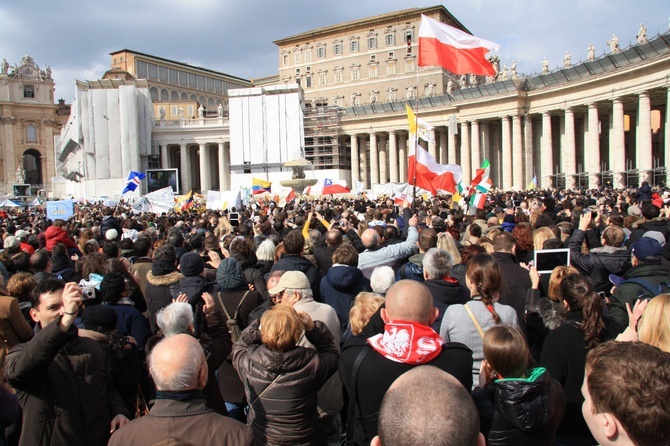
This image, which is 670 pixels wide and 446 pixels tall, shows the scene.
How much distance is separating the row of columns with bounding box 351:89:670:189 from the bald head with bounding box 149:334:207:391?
40.6m

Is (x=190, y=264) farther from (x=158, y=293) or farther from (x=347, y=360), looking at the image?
(x=347, y=360)

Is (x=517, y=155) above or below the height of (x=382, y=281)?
above

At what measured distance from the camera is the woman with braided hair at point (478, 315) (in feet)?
14.3

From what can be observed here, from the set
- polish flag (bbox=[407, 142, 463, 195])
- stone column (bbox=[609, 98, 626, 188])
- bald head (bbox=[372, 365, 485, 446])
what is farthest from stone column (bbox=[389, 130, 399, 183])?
bald head (bbox=[372, 365, 485, 446])

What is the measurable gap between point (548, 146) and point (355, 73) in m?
44.2

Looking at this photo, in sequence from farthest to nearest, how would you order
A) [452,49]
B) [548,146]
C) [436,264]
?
[548,146]
[452,49]
[436,264]

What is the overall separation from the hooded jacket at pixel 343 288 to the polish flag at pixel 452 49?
1386 centimetres

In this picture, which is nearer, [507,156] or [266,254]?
[266,254]

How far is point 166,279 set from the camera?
637cm

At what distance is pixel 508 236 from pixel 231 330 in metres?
3.66

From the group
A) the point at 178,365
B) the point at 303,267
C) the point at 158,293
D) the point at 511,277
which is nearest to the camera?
the point at 178,365

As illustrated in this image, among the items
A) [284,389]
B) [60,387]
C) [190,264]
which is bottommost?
[284,389]

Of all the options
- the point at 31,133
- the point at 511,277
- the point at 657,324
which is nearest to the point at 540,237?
the point at 511,277

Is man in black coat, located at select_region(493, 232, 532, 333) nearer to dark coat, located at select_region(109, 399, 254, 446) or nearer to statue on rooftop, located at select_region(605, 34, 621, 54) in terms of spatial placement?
dark coat, located at select_region(109, 399, 254, 446)
